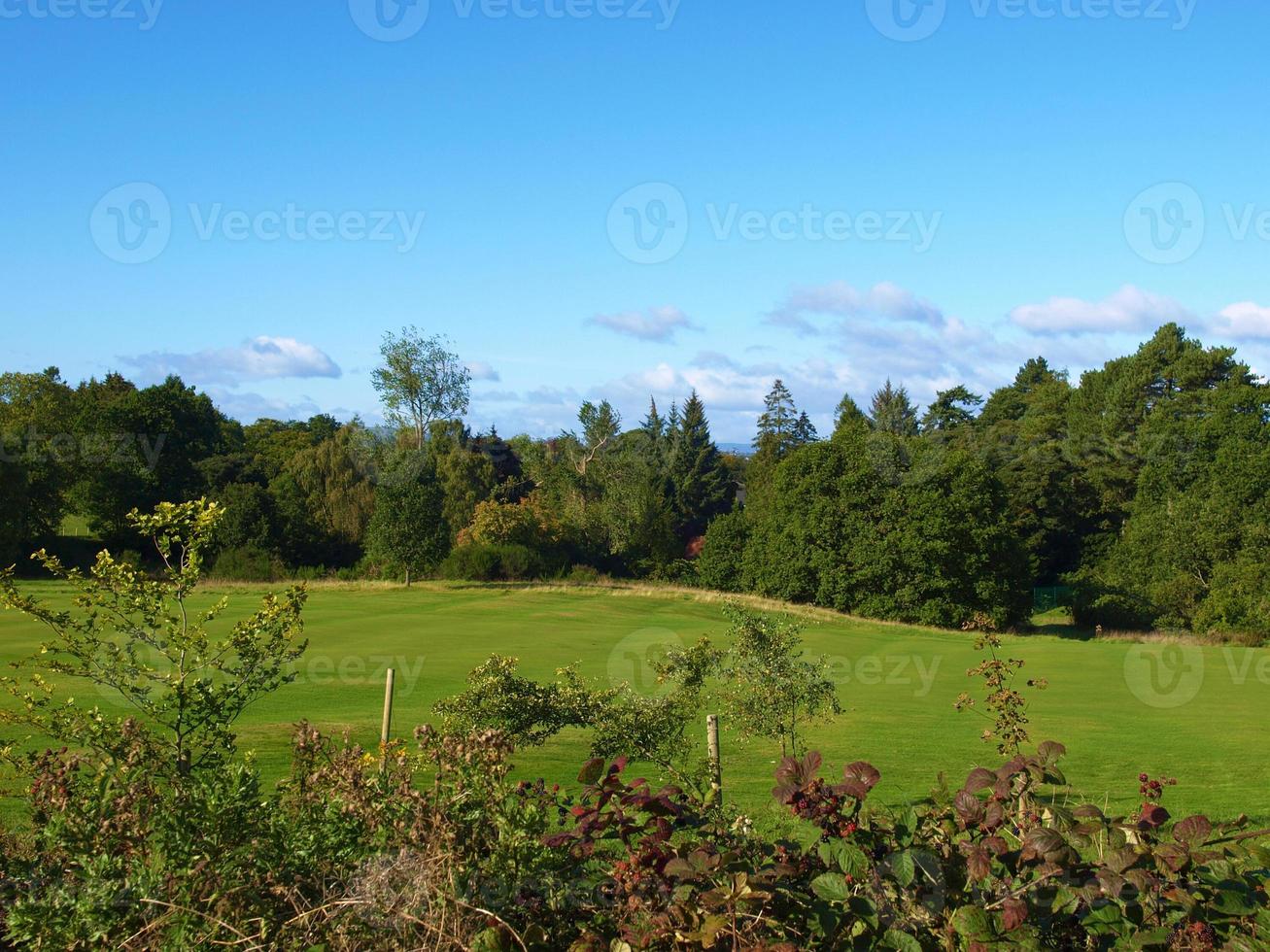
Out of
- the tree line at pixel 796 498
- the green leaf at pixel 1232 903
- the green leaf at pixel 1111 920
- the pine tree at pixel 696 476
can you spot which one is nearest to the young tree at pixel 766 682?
the green leaf at pixel 1111 920

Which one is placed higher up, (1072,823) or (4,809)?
(1072,823)

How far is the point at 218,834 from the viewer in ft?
11.8

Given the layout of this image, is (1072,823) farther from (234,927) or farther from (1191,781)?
(1191,781)


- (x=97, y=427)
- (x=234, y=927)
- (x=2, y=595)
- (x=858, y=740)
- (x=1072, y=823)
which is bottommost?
(x=858, y=740)

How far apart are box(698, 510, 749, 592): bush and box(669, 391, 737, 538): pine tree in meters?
16.6

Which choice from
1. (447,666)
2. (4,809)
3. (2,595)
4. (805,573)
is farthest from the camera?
(805,573)

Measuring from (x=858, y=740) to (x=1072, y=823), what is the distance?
662 inches

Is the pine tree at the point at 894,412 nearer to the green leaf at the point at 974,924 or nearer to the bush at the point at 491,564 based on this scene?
the bush at the point at 491,564

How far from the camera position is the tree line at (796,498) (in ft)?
194

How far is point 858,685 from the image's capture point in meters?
29.6

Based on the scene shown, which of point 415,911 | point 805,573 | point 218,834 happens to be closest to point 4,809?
point 218,834

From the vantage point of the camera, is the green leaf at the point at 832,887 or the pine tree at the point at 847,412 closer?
the green leaf at the point at 832,887

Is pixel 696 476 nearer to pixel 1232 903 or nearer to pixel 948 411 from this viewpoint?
pixel 948 411

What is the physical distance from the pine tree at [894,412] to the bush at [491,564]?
128 feet
